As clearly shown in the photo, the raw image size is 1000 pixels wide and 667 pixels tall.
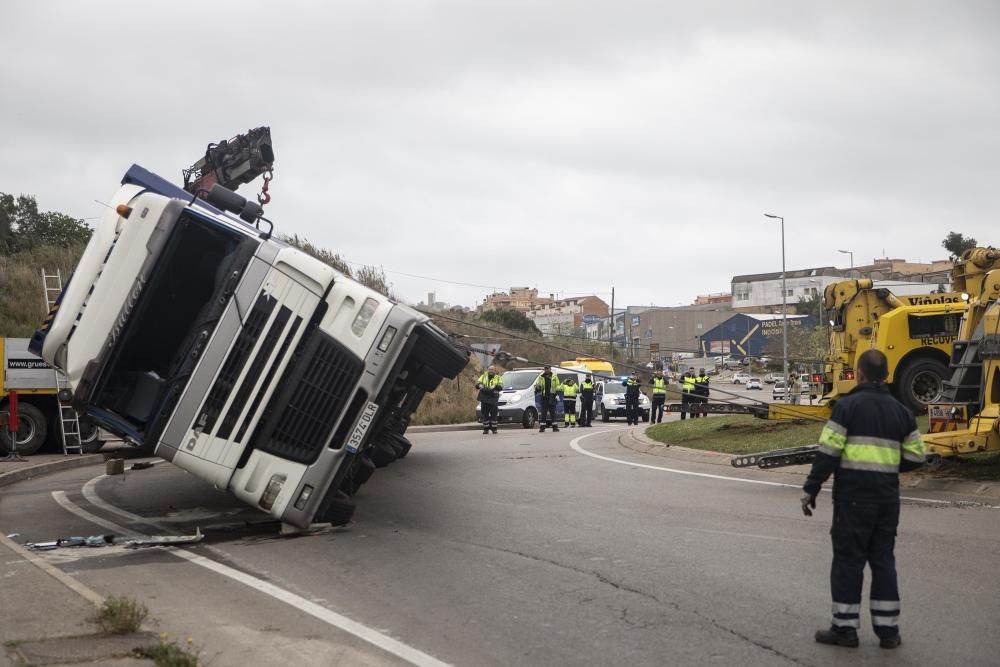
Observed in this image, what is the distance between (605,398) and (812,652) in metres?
29.0

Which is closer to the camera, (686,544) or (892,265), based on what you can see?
(686,544)

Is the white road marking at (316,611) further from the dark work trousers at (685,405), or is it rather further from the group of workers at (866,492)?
the dark work trousers at (685,405)

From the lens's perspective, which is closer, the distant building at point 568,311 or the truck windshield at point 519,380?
the truck windshield at point 519,380

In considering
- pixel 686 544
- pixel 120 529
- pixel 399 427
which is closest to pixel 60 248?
pixel 399 427

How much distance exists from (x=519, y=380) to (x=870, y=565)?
966 inches

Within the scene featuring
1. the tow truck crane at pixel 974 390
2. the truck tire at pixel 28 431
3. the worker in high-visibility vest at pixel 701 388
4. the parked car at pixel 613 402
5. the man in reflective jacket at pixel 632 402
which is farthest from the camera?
the parked car at pixel 613 402

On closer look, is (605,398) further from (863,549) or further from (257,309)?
(863,549)

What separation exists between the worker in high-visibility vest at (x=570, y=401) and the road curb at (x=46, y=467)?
42.6 feet

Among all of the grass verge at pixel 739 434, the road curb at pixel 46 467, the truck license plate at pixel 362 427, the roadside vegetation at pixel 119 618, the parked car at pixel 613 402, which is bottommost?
the roadside vegetation at pixel 119 618

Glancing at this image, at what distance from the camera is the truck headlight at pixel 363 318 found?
8.80 m

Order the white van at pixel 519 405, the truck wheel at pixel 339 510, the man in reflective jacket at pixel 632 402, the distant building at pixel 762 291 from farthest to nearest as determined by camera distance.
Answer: the distant building at pixel 762 291, the man in reflective jacket at pixel 632 402, the white van at pixel 519 405, the truck wheel at pixel 339 510

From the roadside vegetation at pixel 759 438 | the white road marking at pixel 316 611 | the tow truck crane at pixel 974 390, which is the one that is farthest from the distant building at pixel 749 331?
the white road marking at pixel 316 611

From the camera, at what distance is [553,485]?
43.3 ft

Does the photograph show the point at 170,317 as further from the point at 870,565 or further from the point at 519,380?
the point at 519,380
